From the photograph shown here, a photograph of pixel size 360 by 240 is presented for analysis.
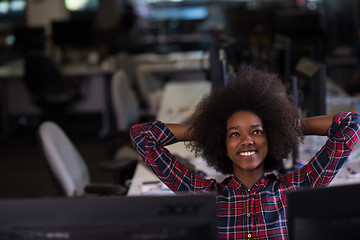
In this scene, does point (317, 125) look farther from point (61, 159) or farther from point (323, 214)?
point (61, 159)

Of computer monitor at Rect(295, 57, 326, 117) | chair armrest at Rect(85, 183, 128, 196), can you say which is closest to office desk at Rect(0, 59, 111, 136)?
chair armrest at Rect(85, 183, 128, 196)

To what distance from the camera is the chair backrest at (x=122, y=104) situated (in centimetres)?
425

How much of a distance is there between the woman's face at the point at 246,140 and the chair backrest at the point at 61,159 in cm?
123

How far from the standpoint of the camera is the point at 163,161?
68.3 inches

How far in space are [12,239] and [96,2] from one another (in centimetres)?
962

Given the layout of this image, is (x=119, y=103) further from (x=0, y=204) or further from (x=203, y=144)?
(x=0, y=204)

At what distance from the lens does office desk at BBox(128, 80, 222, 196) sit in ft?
8.40

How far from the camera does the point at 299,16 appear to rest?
658 cm

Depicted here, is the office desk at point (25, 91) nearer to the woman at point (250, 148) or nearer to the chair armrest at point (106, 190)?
the chair armrest at point (106, 190)

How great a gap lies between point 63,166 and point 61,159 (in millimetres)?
35

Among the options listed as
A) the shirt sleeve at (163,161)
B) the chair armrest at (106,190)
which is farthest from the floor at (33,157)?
the shirt sleeve at (163,161)

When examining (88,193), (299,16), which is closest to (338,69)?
(299,16)

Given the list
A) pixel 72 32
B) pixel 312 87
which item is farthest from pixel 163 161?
pixel 72 32

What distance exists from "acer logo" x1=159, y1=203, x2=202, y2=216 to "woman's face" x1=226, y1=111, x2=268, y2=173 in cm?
55
